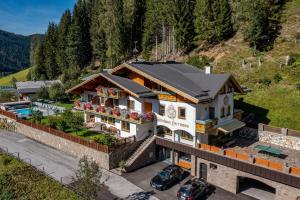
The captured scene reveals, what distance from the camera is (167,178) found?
2517 centimetres

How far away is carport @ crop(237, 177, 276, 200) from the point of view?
23672 mm

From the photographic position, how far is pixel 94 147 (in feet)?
97.9

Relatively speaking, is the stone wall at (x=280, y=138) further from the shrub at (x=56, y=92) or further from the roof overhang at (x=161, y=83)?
the shrub at (x=56, y=92)

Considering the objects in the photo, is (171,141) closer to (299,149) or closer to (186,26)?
(299,149)

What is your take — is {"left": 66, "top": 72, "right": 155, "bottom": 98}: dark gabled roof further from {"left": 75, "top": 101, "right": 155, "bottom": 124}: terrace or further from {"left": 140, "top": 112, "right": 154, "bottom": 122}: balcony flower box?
{"left": 75, "top": 101, "right": 155, "bottom": 124}: terrace

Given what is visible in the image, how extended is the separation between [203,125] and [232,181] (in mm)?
5865

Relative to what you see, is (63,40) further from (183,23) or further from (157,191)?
(157,191)

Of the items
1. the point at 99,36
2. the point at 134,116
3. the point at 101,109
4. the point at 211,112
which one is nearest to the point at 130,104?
the point at 134,116

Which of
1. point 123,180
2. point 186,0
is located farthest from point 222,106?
point 186,0

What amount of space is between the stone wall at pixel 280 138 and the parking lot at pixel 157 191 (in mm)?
9772

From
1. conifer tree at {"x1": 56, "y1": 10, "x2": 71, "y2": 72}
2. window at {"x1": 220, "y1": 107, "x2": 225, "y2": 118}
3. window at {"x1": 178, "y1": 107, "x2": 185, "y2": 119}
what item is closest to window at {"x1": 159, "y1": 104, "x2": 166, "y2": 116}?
window at {"x1": 178, "y1": 107, "x2": 185, "y2": 119}

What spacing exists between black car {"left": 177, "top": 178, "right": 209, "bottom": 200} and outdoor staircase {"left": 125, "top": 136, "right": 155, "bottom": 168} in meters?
7.53

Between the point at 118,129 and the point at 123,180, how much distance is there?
30.6 ft

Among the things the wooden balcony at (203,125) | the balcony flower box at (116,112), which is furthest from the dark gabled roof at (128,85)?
the wooden balcony at (203,125)
